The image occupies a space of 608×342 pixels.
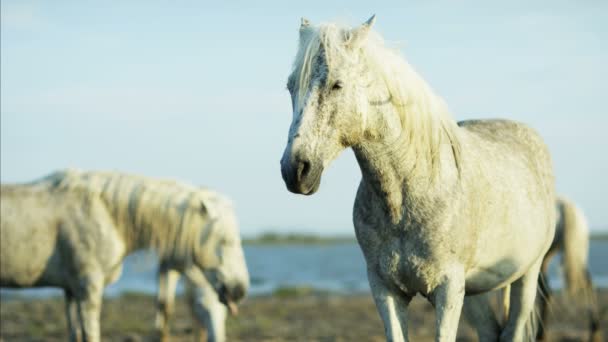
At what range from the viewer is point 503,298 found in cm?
458

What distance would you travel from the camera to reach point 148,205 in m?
7.29

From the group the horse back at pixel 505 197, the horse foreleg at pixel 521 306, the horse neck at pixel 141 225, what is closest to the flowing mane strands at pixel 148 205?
the horse neck at pixel 141 225

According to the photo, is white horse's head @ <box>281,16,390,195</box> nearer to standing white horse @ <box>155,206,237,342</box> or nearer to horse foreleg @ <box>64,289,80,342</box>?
horse foreleg @ <box>64,289,80,342</box>

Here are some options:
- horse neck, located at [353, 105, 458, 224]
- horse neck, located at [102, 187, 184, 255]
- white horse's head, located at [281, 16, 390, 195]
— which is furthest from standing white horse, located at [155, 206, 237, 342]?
white horse's head, located at [281, 16, 390, 195]

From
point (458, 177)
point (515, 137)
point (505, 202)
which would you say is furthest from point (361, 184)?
point (515, 137)

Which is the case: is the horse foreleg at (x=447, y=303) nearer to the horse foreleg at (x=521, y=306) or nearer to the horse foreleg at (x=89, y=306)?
the horse foreleg at (x=521, y=306)

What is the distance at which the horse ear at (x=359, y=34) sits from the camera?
3.03 metres

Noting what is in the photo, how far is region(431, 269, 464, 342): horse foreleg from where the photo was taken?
3289 millimetres

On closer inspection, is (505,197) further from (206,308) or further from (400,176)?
(206,308)

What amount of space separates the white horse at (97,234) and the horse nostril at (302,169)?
4.39 metres

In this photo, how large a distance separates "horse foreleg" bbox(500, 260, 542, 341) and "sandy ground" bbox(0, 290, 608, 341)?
5.40m

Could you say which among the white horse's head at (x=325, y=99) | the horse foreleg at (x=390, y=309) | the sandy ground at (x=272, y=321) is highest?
the white horse's head at (x=325, y=99)

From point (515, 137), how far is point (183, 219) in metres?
4.01

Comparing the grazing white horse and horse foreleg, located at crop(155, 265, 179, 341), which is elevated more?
the grazing white horse
